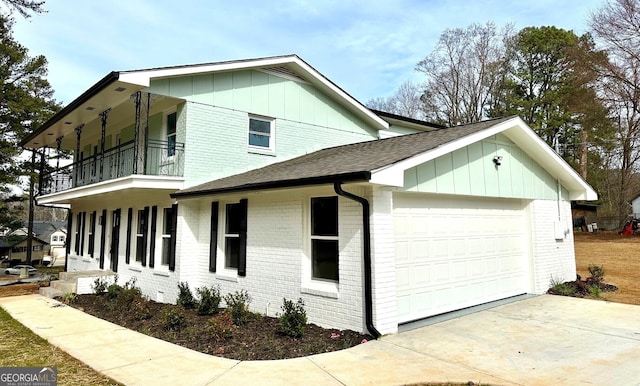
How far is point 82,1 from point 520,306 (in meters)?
13.4

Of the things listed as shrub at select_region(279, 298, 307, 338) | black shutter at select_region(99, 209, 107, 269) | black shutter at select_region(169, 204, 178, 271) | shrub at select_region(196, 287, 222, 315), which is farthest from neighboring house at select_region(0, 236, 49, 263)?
shrub at select_region(279, 298, 307, 338)

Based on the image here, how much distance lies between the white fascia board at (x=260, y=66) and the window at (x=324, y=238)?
16.5 feet

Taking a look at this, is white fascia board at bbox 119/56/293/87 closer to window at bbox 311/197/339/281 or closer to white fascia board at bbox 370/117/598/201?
window at bbox 311/197/339/281

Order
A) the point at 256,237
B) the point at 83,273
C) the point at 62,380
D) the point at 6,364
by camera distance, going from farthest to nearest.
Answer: the point at 83,273 → the point at 256,237 → the point at 6,364 → the point at 62,380

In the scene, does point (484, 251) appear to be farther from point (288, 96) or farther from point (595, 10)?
point (595, 10)

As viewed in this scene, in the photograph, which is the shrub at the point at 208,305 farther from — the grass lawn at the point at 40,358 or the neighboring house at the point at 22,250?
the neighboring house at the point at 22,250

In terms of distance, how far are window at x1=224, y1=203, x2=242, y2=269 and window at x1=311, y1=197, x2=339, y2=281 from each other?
2534 millimetres

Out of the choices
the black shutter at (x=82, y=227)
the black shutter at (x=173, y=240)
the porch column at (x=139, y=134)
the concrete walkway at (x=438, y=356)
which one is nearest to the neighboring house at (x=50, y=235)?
the black shutter at (x=82, y=227)

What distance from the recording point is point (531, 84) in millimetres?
29484

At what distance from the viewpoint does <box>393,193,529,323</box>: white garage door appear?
750 centimetres

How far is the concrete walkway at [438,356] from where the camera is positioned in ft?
15.6

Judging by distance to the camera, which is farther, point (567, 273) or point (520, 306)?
point (567, 273)

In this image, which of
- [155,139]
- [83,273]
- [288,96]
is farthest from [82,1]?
[83,273]

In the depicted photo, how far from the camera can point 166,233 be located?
11227mm
